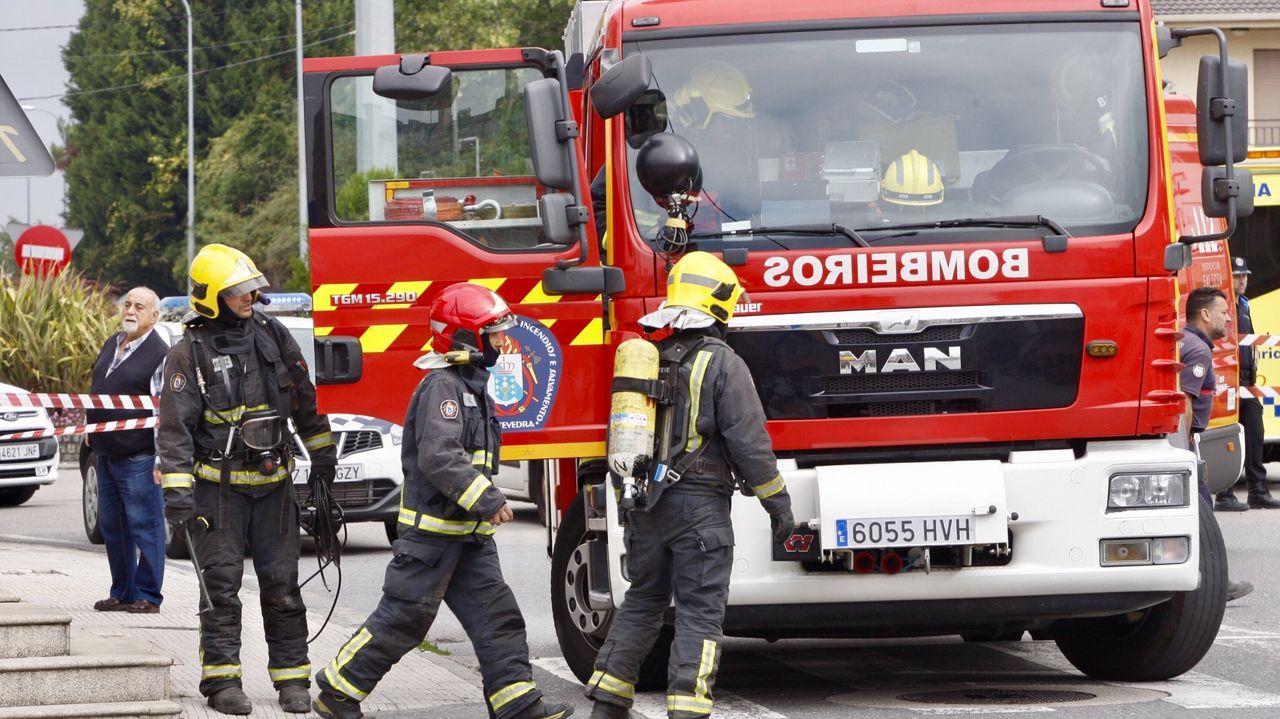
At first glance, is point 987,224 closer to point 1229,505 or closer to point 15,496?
point 1229,505

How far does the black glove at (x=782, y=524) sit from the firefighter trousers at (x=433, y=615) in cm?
100

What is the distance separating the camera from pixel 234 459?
7.47m

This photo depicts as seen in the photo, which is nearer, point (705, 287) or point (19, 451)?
point (705, 287)

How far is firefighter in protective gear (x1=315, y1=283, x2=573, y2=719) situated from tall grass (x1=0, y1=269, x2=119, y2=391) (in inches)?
700

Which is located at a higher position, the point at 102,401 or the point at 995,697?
the point at 102,401

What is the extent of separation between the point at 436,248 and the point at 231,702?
1981mm

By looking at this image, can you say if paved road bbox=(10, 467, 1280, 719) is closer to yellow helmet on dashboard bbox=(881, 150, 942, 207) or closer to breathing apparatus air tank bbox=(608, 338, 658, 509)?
breathing apparatus air tank bbox=(608, 338, 658, 509)

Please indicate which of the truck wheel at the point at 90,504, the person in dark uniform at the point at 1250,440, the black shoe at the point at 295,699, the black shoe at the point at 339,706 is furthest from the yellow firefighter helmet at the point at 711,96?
the person in dark uniform at the point at 1250,440

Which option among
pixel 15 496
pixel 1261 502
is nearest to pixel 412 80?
pixel 1261 502

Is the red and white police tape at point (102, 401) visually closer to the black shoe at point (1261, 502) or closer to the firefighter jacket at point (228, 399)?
the firefighter jacket at point (228, 399)

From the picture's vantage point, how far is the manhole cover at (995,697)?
24.8 feet

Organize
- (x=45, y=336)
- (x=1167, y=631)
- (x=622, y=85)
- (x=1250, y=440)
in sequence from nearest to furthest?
(x=622, y=85)
(x=1167, y=631)
(x=1250, y=440)
(x=45, y=336)

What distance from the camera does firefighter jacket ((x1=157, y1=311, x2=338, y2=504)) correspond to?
7.35 meters

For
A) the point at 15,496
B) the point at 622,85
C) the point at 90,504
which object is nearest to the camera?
the point at 622,85
